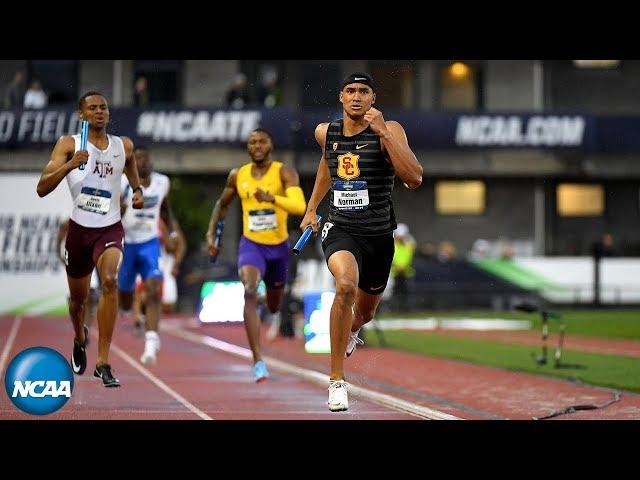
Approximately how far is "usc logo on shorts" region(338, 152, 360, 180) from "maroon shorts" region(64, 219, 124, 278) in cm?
286

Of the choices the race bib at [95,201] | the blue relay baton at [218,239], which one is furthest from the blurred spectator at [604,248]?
the race bib at [95,201]

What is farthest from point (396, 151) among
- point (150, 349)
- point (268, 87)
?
point (268, 87)

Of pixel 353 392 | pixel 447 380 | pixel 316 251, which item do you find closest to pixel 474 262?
pixel 316 251

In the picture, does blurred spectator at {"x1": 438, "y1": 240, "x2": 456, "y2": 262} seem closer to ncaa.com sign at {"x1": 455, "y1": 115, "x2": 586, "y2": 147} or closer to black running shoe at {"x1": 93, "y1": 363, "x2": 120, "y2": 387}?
ncaa.com sign at {"x1": 455, "y1": 115, "x2": 586, "y2": 147}

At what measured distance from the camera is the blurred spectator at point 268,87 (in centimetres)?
3356

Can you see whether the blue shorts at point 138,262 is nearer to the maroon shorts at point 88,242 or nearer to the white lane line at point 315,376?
the white lane line at point 315,376

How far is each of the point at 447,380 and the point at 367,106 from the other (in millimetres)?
6803

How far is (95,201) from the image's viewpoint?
39.9ft

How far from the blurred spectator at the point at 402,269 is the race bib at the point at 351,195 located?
2043cm

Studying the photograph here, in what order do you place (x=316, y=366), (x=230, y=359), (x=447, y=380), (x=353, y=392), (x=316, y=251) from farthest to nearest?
(x=316, y=251) < (x=230, y=359) < (x=316, y=366) < (x=447, y=380) < (x=353, y=392)

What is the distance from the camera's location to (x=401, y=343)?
932 inches

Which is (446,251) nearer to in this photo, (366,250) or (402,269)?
(402,269)
